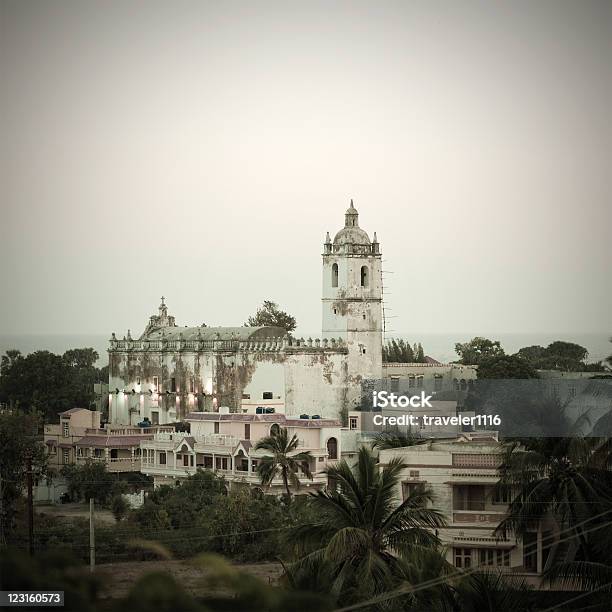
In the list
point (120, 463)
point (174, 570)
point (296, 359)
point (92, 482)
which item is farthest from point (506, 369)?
point (174, 570)

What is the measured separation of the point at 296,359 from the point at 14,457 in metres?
14.3

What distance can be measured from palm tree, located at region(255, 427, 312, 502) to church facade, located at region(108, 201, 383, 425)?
453 inches

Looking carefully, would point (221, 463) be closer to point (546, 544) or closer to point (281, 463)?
point (281, 463)

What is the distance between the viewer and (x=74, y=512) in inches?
1501

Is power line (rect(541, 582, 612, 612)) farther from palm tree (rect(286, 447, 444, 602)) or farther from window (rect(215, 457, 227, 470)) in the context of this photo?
window (rect(215, 457, 227, 470))

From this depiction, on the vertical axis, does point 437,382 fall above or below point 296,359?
below

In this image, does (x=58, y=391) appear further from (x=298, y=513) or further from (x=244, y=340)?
(x=298, y=513)

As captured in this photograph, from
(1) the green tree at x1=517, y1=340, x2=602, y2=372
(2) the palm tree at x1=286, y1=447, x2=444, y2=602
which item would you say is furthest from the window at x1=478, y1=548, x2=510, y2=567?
(1) the green tree at x1=517, y1=340, x2=602, y2=372

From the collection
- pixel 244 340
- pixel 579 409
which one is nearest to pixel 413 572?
pixel 579 409

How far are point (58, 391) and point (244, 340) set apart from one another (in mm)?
11646

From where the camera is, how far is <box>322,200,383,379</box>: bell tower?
172 ft

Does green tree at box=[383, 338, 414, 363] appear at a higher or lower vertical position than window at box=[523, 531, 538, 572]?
higher

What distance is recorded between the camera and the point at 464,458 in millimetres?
27953

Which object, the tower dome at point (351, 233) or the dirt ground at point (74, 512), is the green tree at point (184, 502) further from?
the tower dome at point (351, 233)
